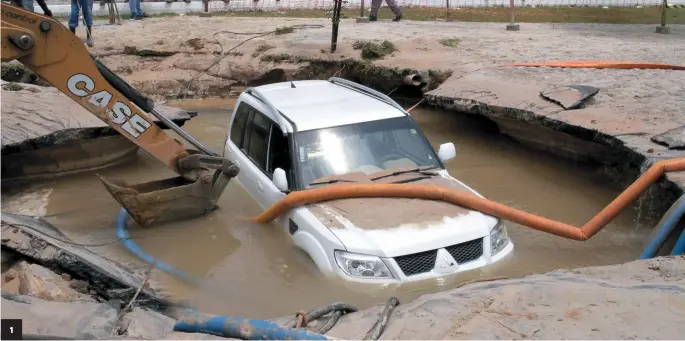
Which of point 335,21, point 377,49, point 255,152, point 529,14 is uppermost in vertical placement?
point 529,14

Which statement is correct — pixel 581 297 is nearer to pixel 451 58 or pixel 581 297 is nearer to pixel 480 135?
pixel 480 135

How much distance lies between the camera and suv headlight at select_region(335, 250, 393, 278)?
19.5ft

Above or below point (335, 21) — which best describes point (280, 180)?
below

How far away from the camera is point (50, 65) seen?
7.20 metres

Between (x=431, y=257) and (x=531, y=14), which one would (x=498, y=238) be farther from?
(x=531, y=14)

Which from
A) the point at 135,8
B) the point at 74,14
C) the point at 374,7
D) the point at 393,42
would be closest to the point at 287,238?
the point at 393,42

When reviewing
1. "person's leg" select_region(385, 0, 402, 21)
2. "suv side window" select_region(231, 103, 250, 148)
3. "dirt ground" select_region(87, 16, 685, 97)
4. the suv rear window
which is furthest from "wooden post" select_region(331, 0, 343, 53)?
the suv rear window

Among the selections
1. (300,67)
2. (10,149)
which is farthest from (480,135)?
(10,149)

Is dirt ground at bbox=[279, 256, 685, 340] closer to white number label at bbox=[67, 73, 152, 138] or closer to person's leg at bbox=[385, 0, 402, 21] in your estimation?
white number label at bbox=[67, 73, 152, 138]

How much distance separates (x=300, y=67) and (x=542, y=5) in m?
11.9

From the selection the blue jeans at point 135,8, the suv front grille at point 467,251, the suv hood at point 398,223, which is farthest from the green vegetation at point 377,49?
the blue jeans at point 135,8

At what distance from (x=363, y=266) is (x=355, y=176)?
4.39 feet

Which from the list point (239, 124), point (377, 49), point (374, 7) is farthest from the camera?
point (374, 7)

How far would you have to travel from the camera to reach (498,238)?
6.62 m
